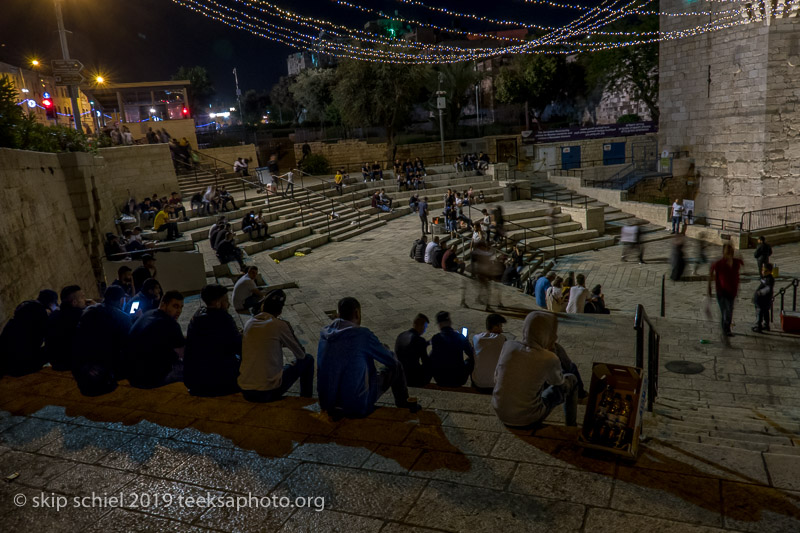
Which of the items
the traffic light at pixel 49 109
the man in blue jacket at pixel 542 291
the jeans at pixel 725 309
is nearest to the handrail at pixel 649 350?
the jeans at pixel 725 309

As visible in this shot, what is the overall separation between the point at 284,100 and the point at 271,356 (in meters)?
51.2

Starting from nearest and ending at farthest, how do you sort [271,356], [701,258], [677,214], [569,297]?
[271,356], [569,297], [701,258], [677,214]

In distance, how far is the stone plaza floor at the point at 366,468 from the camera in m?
2.86

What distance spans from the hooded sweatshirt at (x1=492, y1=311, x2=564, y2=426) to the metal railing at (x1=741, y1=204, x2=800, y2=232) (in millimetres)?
18695

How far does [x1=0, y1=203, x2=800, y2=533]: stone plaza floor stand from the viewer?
2.86 meters

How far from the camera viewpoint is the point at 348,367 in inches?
152

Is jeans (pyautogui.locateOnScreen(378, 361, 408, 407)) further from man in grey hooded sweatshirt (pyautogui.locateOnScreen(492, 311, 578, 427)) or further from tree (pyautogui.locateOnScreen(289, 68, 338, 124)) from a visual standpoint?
tree (pyautogui.locateOnScreen(289, 68, 338, 124))

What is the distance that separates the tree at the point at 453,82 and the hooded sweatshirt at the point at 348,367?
31.3 meters

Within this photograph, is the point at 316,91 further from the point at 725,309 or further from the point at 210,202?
the point at 725,309

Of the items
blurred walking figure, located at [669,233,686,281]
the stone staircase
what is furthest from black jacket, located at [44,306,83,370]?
the stone staircase

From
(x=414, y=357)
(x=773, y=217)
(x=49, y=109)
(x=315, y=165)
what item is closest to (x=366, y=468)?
(x=414, y=357)

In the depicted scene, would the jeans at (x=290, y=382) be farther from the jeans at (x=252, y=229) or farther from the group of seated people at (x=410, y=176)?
the group of seated people at (x=410, y=176)

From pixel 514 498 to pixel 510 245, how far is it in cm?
1383

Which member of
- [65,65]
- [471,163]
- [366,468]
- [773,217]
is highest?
[65,65]
